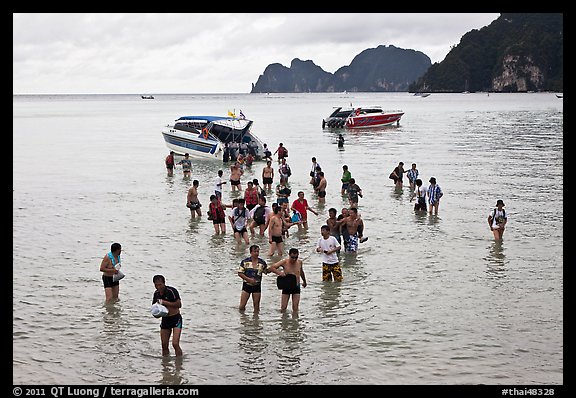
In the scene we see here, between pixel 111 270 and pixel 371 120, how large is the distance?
184 ft


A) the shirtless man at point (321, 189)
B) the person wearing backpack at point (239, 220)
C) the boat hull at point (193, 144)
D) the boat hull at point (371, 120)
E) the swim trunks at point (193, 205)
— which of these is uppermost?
the boat hull at point (371, 120)

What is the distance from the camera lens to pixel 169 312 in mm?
10156

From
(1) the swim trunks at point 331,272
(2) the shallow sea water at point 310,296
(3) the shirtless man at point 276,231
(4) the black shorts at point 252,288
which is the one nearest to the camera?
(2) the shallow sea water at point 310,296

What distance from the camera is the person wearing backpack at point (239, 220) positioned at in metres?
17.1

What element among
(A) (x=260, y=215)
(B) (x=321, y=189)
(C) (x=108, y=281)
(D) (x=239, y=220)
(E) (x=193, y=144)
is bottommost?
(C) (x=108, y=281)

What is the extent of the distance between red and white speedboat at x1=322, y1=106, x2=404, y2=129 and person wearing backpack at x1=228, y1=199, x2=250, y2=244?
49.1m

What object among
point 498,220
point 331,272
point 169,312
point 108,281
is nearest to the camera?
point 169,312

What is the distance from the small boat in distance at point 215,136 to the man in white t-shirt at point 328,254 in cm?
2440

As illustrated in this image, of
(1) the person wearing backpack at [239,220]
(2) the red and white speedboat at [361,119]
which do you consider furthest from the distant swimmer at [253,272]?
(2) the red and white speedboat at [361,119]

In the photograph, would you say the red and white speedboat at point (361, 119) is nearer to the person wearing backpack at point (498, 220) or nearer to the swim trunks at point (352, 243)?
the person wearing backpack at point (498, 220)

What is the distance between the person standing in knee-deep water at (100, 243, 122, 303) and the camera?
12.5 metres

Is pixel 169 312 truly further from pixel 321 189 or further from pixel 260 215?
pixel 321 189

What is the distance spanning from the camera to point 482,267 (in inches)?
608

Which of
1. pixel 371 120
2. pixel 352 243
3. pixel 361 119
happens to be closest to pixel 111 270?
pixel 352 243
